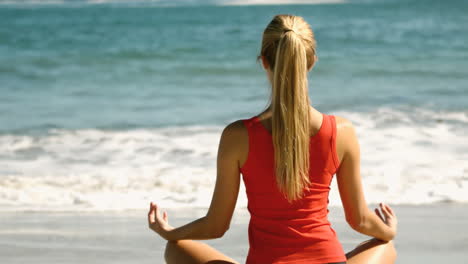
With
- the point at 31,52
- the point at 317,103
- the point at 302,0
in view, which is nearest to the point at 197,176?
the point at 317,103

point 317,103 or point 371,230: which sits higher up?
point 371,230

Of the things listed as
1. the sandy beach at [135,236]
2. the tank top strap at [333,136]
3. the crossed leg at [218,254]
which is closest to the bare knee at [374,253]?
the crossed leg at [218,254]

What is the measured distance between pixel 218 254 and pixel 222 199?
27 cm

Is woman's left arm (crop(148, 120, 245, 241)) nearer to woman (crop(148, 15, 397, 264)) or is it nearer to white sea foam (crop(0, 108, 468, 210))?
woman (crop(148, 15, 397, 264))

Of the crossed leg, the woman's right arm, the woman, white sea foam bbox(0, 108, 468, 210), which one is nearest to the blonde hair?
the woman

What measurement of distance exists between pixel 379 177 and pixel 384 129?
8.05 feet

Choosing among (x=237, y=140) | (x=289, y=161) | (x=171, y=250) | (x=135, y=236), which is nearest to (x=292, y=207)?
(x=289, y=161)

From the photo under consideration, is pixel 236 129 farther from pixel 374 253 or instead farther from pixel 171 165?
pixel 171 165

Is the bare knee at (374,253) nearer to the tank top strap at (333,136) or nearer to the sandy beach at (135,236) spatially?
the tank top strap at (333,136)

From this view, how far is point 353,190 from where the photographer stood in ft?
7.32

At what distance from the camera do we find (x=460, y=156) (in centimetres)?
651

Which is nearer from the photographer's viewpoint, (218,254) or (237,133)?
(237,133)

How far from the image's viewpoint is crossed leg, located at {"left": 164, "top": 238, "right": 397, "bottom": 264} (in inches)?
93.1

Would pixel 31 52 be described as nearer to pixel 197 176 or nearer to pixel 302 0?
pixel 197 176
